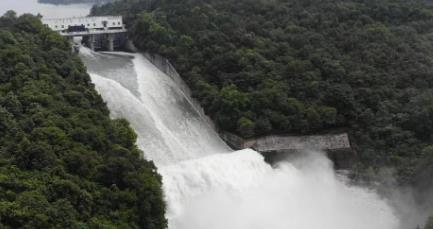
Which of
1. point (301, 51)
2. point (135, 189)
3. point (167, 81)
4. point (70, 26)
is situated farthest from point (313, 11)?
point (135, 189)

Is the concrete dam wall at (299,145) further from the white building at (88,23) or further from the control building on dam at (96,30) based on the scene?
the white building at (88,23)

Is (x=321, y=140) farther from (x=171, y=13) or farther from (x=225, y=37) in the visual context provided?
(x=171, y=13)

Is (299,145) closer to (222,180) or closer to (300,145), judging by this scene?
(300,145)

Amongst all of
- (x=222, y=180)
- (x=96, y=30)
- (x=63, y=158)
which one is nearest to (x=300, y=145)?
(x=222, y=180)

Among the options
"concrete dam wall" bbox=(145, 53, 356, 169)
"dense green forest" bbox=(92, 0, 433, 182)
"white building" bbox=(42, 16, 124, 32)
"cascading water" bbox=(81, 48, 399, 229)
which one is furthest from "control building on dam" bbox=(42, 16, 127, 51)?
"concrete dam wall" bbox=(145, 53, 356, 169)

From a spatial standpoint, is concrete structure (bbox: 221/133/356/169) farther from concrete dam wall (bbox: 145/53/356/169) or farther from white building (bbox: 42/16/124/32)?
white building (bbox: 42/16/124/32)


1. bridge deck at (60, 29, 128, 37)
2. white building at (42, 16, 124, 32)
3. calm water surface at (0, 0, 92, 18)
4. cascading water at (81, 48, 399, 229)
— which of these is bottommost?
cascading water at (81, 48, 399, 229)
